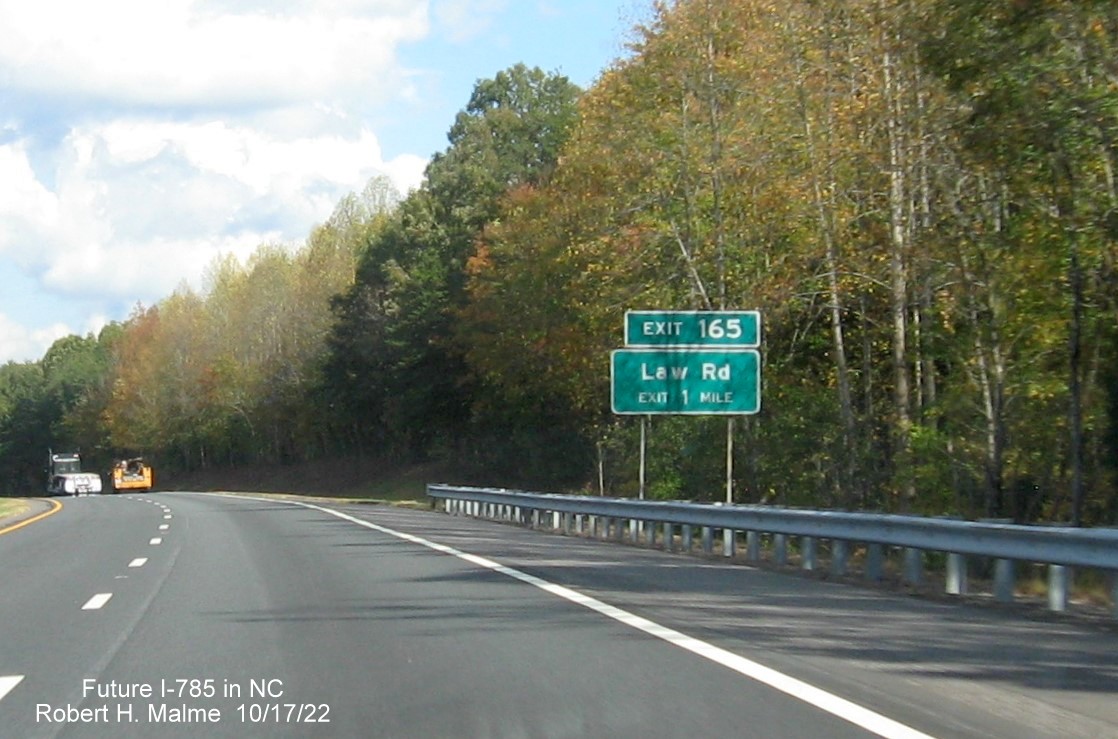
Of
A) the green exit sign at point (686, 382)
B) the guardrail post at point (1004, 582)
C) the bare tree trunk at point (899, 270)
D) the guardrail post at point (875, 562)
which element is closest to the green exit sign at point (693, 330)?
the green exit sign at point (686, 382)

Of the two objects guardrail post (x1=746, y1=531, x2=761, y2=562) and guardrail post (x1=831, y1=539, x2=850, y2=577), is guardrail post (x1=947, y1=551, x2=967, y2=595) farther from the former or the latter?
guardrail post (x1=746, y1=531, x2=761, y2=562)

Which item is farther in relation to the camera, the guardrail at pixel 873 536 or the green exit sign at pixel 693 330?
the green exit sign at pixel 693 330

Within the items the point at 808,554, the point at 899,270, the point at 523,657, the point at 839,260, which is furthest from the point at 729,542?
the point at 839,260

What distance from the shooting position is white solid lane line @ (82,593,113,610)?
1470 centimetres

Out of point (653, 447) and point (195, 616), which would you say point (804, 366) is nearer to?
point (653, 447)

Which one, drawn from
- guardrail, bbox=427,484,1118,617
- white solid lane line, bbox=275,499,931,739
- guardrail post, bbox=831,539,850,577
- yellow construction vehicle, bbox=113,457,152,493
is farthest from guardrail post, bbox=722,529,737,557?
yellow construction vehicle, bbox=113,457,152,493

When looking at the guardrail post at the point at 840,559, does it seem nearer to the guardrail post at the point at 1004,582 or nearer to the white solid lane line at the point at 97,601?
the guardrail post at the point at 1004,582

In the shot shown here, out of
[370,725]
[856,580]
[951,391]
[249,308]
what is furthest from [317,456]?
[370,725]

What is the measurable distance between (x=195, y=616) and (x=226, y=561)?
22.9 ft

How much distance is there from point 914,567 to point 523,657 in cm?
646

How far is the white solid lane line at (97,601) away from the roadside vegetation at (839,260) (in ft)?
40.9

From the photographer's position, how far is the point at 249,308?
355 ft

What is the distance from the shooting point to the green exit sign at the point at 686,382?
26.1 meters

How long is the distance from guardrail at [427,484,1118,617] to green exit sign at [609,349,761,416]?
1.78 metres
